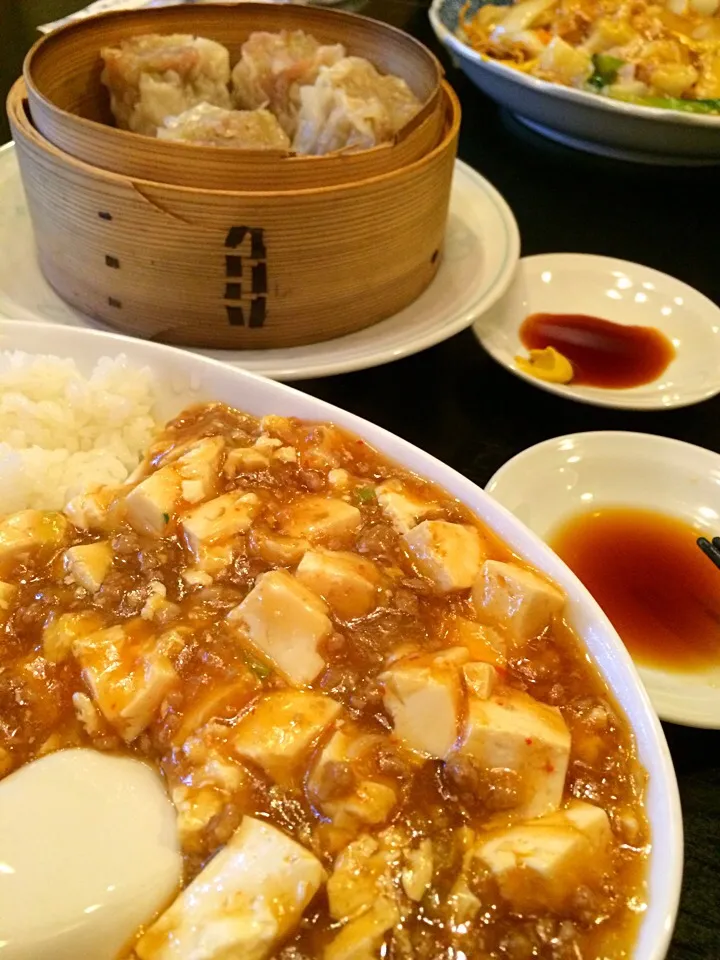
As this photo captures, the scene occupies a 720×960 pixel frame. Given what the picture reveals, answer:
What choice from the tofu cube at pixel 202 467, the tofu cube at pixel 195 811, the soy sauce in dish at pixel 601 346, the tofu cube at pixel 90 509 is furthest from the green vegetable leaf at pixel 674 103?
the tofu cube at pixel 195 811

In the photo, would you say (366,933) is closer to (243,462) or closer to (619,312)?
(243,462)

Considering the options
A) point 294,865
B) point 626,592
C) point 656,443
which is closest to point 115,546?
point 294,865

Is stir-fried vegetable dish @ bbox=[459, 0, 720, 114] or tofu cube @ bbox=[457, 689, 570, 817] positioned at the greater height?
stir-fried vegetable dish @ bbox=[459, 0, 720, 114]

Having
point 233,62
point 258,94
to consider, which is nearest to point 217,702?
point 258,94

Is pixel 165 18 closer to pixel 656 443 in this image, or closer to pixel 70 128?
pixel 70 128

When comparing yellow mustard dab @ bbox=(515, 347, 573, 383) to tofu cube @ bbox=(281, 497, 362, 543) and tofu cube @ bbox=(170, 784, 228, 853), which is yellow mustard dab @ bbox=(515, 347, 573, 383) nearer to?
tofu cube @ bbox=(281, 497, 362, 543)

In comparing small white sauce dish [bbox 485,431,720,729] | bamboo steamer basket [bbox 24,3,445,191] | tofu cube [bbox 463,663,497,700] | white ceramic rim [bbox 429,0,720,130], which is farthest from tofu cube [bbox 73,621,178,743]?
white ceramic rim [bbox 429,0,720,130]

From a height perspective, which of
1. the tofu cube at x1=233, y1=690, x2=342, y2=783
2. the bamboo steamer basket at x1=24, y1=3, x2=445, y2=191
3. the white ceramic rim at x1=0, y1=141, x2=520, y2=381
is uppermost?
the bamboo steamer basket at x1=24, y1=3, x2=445, y2=191
